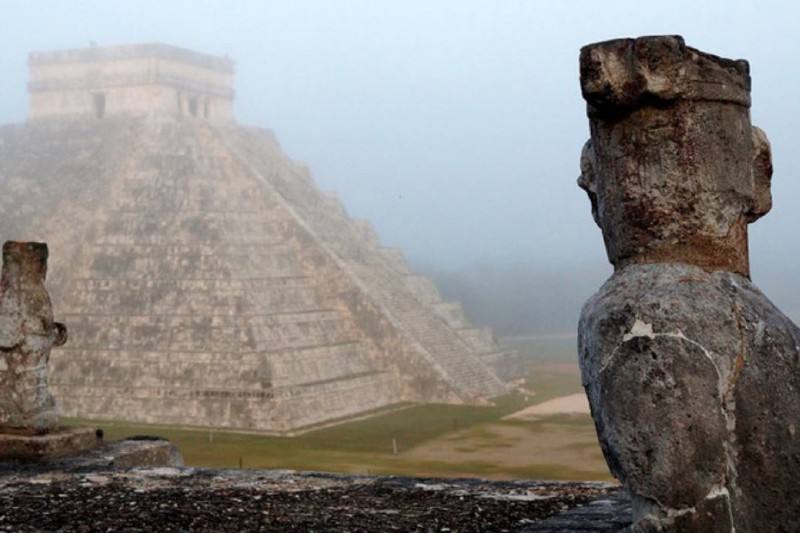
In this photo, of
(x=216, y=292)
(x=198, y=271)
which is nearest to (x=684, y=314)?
(x=216, y=292)

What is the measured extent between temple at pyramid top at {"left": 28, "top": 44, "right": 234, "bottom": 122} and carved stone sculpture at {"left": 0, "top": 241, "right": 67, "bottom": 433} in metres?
35.8

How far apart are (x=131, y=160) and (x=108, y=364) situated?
12073 millimetres

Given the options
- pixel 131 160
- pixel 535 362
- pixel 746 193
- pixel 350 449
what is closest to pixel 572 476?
pixel 350 449

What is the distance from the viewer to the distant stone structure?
344 cm

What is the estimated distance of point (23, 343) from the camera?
35.2ft

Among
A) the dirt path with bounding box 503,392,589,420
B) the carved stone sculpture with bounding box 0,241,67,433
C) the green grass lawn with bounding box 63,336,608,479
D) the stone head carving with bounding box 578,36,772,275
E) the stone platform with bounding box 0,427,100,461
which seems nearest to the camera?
the stone head carving with bounding box 578,36,772,275

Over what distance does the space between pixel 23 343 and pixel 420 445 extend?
16204 mm

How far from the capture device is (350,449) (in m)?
25.7

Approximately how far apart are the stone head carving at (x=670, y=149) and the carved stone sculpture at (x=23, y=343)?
811 centimetres

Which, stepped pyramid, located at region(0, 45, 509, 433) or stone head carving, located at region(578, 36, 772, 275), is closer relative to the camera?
stone head carving, located at region(578, 36, 772, 275)

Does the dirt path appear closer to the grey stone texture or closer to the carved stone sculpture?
the grey stone texture

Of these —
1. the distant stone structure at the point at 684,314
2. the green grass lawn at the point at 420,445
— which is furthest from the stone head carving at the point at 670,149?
the green grass lawn at the point at 420,445

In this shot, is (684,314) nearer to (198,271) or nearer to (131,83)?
(198,271)

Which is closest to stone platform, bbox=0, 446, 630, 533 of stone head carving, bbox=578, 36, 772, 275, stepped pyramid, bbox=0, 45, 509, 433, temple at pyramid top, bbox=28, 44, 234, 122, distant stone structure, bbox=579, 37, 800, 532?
distant stone structure, bbox=579, 37, 800, 532
